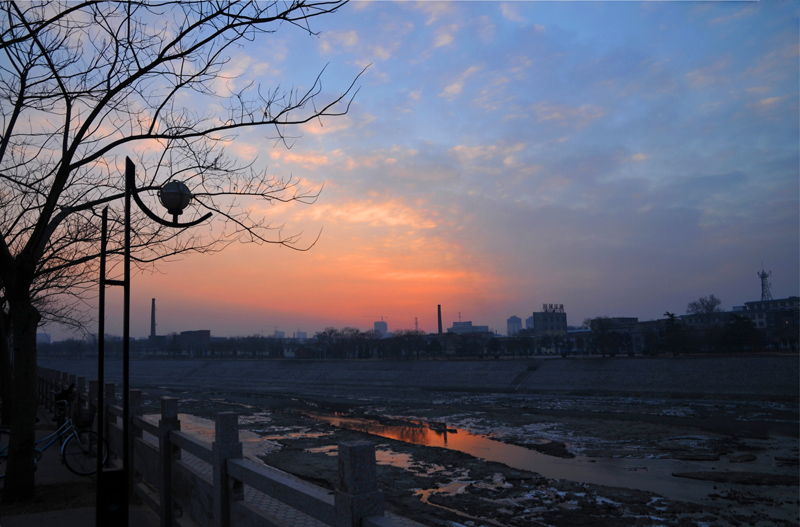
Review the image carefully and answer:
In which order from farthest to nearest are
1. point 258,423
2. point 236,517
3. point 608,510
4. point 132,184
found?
point 258,423
point 608,510
point 132,184
point 236,517

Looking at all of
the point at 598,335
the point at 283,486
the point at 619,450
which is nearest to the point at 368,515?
the point at 283,486

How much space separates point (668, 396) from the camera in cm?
4353

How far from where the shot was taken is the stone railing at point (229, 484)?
9.93 feet

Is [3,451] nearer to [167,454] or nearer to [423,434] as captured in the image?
[167,454]

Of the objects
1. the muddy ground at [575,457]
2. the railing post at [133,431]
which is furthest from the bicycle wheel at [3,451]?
the muddy ground at [575,457]

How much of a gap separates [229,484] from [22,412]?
17.1 ft

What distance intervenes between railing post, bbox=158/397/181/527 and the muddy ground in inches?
364

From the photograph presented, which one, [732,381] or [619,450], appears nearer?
[619,450]

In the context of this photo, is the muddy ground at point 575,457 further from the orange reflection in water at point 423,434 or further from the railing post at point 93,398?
the railing post at point 93,398

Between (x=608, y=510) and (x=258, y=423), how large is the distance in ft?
77.3

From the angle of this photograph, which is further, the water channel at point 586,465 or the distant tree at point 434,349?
the distant tree at point 434,349

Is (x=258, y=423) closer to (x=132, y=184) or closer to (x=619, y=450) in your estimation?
(x=619, y=450)

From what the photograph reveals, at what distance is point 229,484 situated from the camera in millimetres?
4715

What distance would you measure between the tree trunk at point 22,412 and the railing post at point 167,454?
3.13 metres
